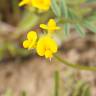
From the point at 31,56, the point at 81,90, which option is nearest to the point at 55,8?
the point at 81,90

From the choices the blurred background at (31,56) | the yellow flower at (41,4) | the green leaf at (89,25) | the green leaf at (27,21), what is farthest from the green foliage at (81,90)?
the green leaf at (27,21)

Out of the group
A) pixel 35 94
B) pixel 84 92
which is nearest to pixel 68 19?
pixel 84 92

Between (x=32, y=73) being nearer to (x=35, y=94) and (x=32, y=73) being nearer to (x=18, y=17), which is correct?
(x=35, y=94)

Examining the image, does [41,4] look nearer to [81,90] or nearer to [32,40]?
[32,40]

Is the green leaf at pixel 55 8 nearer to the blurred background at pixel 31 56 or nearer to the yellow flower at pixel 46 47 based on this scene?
the yellow flower at pixel 46 47

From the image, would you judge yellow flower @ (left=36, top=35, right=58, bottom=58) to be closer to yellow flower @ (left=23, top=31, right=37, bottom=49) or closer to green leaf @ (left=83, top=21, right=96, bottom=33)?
yellow flower @ (left=23, top=31, right=37, bottom=49)

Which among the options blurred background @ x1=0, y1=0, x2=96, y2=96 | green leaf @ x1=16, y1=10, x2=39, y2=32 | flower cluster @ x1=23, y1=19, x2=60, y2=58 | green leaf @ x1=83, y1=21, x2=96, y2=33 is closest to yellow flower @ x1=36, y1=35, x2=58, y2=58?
flower cluster @ x1=23, y1=19, x2=60, y2=58

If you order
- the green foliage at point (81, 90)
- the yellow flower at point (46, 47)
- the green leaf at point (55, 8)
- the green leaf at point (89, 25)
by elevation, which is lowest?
the green foliage at point (81, 90)

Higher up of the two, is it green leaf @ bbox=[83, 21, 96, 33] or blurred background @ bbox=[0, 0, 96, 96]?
green leaf @ bbox=[83, 21, 96, 33]

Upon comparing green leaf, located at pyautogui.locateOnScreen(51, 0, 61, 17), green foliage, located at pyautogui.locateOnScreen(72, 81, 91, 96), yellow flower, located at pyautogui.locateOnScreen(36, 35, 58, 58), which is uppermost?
green leaf, located at pyautogui.locateOnScreen(51, 0, 61, 17)
